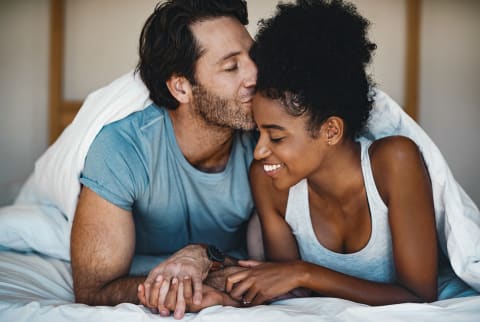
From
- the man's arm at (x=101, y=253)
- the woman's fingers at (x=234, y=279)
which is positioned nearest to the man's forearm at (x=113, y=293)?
the man's arm at (x=101, y=253)

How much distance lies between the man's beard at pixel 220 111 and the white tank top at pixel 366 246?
0.22 m

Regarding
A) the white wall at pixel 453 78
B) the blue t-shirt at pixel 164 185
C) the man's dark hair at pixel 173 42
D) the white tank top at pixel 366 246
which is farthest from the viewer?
the white wall at pixel 453 78

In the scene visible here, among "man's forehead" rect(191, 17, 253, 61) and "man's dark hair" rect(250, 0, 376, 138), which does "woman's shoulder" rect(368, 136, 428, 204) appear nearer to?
"man's dark hair" rect(250, 0, 376, 138)

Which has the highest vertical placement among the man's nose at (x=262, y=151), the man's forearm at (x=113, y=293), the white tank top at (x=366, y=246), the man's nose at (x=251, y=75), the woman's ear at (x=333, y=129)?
the man's nose at (x=251, y=75)

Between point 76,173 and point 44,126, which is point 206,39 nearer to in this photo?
point 76,173

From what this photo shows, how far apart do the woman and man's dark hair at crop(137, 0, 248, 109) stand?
250 mm

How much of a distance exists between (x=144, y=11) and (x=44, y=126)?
2.39 feet

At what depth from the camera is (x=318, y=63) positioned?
127cm

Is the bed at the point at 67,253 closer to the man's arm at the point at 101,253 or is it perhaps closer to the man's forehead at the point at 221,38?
the man's arm at the point at 101,253

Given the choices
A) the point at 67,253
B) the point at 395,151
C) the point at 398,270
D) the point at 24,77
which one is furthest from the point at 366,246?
the point at 24,77

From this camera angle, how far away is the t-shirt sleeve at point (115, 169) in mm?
1442

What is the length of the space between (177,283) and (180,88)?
25.2 inches

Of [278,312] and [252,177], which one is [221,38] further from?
[278,312]

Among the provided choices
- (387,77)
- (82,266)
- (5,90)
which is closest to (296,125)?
(82,266)
